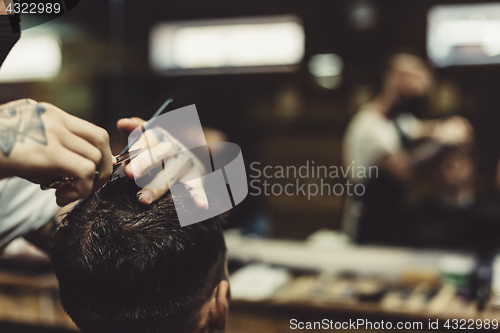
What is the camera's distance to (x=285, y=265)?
9.09 ft

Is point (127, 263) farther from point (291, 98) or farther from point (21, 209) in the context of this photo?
point (291, 98)

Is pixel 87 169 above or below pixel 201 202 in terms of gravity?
above

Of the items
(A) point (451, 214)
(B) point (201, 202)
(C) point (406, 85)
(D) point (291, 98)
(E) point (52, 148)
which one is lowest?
(A) point (451, 214)

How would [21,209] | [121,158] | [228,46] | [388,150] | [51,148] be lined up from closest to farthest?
[51,148] < [121,158] < [21,209] < [388,150] < [228,46]

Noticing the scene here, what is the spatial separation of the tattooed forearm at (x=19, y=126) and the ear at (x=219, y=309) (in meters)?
0.58

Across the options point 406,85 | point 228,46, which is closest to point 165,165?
point 406,85

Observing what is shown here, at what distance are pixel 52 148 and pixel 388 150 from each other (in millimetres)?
3033

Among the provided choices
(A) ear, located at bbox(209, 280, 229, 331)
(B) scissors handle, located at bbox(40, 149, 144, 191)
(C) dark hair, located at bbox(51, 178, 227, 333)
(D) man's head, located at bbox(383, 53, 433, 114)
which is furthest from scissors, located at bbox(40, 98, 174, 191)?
(D) man's head, located at bbox(383, 53, 433, 114)

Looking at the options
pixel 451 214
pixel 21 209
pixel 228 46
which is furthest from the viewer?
pixel 228 46

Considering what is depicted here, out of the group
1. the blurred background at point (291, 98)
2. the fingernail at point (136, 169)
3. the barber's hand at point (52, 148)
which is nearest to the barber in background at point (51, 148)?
the barber's hand at point (52, 148)

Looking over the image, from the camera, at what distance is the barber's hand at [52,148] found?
61 centimetres

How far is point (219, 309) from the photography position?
0.99 meters

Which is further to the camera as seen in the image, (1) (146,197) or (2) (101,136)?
(1) (146,197)

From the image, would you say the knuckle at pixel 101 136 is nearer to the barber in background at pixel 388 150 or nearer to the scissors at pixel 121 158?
the scissors at pixel 121 158
